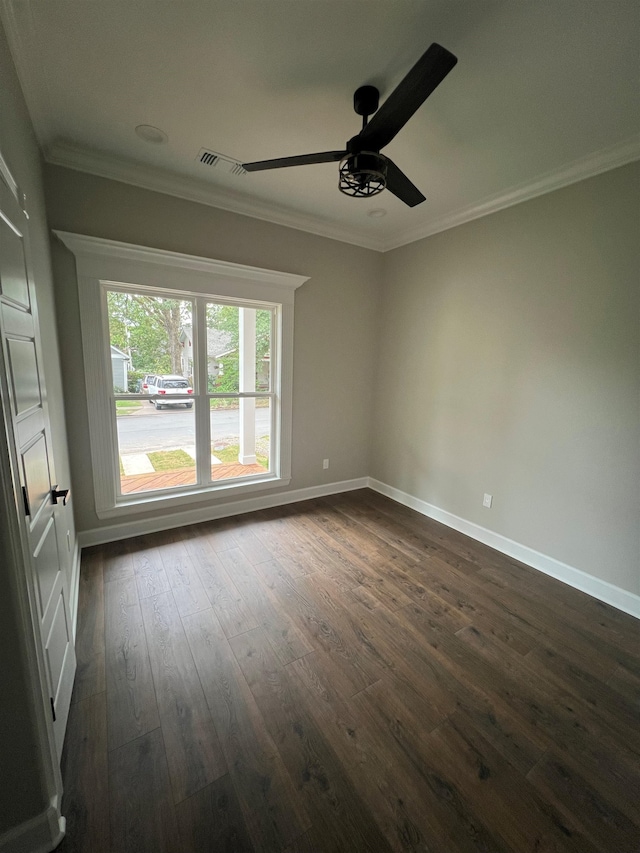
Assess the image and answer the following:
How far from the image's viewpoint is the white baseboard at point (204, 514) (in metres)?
2.81

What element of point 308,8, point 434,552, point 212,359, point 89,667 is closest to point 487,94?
point 308,8

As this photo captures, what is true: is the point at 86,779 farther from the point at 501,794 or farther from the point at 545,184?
the point at 545,184

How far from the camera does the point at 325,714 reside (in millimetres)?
1500

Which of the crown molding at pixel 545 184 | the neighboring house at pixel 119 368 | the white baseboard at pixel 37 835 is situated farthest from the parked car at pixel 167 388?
the crown molding at pixel 545 184

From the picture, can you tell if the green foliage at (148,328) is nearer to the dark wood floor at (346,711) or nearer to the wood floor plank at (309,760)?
the dark wood floor at (346,711)

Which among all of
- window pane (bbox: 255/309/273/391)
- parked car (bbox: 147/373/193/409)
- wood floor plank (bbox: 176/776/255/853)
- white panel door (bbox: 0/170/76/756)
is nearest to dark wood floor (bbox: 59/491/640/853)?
wood floor plank (bbox: 176/776/255/853)

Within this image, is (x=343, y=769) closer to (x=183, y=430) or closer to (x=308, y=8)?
(x=183, y=430)

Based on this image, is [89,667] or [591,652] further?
[591,652]

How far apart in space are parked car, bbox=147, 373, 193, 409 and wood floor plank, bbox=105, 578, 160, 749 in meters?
1.49

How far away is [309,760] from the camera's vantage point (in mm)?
1324

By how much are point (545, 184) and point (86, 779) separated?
408cm

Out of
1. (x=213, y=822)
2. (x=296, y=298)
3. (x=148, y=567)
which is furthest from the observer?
(x=296, y=298)

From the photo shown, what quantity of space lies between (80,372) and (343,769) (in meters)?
2.87

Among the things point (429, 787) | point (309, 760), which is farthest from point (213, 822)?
point (429, 787)
